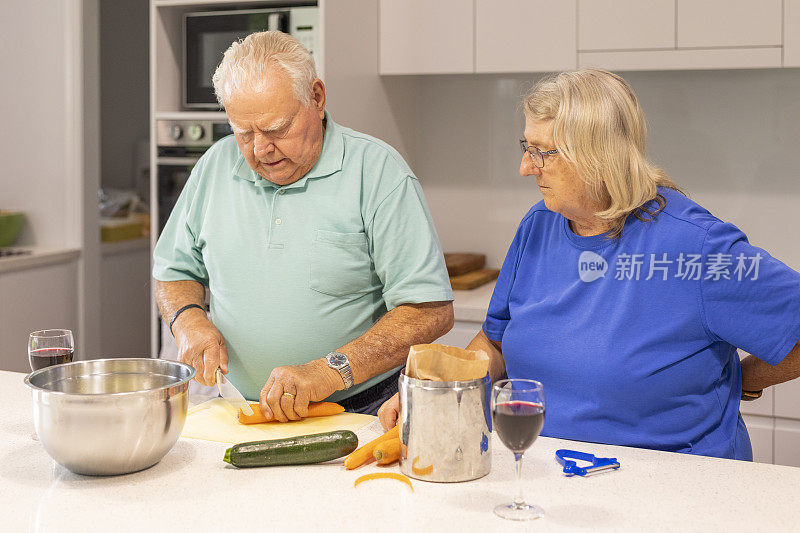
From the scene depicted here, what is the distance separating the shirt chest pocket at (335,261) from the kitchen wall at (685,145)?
169cm

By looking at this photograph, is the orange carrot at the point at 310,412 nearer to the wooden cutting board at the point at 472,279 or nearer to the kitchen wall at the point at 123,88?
the wooden cutting board at the point at 472,279

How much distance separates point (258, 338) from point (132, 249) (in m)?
2.35

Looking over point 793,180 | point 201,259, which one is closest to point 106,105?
point 201,259

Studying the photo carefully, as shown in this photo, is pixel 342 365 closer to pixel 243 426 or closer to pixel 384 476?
pixel 243 426

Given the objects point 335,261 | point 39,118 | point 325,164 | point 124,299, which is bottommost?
point 124,299

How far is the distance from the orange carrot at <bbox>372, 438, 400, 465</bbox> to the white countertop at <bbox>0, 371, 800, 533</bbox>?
0.02 metres

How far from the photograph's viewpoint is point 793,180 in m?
3.03

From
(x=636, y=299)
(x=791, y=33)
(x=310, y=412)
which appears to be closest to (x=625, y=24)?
(x=791, y=33)

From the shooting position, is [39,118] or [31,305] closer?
[31,305]

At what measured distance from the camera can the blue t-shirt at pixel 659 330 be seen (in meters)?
1.53

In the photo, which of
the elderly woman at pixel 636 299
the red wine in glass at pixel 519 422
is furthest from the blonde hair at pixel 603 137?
the red wine in glass at pixel 519 422

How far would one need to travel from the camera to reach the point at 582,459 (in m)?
1.36

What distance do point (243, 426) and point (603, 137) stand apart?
0.82 m

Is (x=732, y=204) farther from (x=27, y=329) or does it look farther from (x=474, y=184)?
(x=27, y=329)
